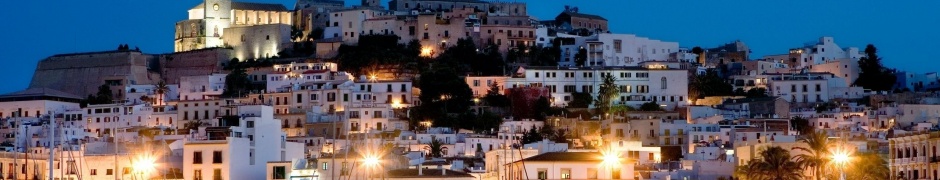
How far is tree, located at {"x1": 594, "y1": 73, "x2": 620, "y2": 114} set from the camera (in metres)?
98.9

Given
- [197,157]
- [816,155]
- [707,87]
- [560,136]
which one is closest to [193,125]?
[560,136]

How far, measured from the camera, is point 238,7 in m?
121

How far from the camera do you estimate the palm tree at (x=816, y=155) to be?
194 ft

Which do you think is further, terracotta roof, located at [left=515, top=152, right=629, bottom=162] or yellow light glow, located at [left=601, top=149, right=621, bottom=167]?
terracotta roof, located at [left=515, top=152, right=629, bottom=162]

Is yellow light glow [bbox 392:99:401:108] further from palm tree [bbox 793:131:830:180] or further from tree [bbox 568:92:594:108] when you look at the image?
palm tree [bbox 793:131:830:180]

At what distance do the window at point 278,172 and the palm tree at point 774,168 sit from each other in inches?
601

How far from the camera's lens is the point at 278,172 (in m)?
57.8

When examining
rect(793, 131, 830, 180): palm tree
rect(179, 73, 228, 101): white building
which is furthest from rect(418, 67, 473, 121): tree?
rect(793, 131, 830, 180): palm tree

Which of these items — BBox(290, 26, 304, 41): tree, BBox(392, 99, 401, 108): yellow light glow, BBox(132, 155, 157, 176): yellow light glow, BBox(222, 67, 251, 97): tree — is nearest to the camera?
BBox(132, 155, 157, 176): yellow light glow

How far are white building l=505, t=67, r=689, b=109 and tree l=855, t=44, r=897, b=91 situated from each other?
44.3ft

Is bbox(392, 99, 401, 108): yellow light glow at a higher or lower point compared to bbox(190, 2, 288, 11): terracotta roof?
lower

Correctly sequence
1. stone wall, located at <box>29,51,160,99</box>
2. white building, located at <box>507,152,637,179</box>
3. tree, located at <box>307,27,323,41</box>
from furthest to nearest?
1. tree, located at <box>307,27,323,41</box>
2. stone wall, located at <box>29,51,160,99</box>
3. white building, located at <box>507,152,637,179</box>

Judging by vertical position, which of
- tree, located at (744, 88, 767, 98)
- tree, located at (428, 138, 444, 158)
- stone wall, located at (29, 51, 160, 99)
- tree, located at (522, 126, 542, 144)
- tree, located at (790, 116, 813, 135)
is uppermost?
stone wall, located at (29, 51, 160, 99)

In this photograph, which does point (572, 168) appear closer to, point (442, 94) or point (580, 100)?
point (442, 94)
